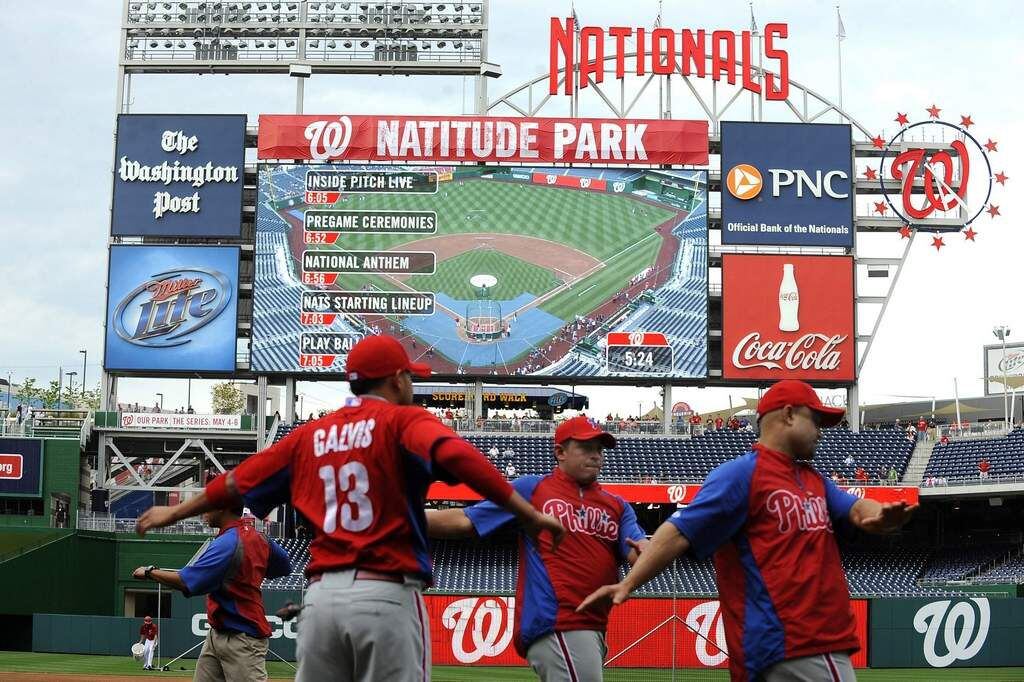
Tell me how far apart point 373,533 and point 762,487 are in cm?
173

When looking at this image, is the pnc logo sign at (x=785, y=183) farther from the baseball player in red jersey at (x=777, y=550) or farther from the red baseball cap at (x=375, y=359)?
the red baseball cap at (x=375, y=359)

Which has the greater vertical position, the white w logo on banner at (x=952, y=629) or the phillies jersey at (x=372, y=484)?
the phillies jersey at (x=372, y=484)

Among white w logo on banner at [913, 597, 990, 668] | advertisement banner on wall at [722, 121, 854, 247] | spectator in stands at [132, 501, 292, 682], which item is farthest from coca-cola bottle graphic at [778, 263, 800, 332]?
spectator in stands at [132, 501, 292, 682]

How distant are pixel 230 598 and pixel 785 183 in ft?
119

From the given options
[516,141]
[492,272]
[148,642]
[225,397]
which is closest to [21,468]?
[492,272]

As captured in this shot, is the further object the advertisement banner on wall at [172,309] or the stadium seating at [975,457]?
the advertisement banner on wall at [172,309]

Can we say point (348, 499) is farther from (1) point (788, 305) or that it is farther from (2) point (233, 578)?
(1) point (788, 305)

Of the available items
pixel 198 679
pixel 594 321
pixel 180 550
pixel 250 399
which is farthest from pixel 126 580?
pixel 198 679

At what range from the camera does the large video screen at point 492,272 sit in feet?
137

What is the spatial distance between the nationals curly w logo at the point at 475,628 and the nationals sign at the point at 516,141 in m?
19.5

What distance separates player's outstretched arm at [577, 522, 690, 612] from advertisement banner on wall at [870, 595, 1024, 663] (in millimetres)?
22047

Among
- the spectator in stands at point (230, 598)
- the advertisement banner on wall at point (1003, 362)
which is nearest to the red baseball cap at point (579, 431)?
the spectator in stands at point (230, 598)

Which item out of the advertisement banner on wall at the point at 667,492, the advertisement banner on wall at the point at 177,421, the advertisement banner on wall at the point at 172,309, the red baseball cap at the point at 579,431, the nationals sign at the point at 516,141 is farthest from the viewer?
the advertisement banner on wall at the point at 177,421

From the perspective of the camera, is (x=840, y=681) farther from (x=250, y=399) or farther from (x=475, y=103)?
(x=250, y=399)
